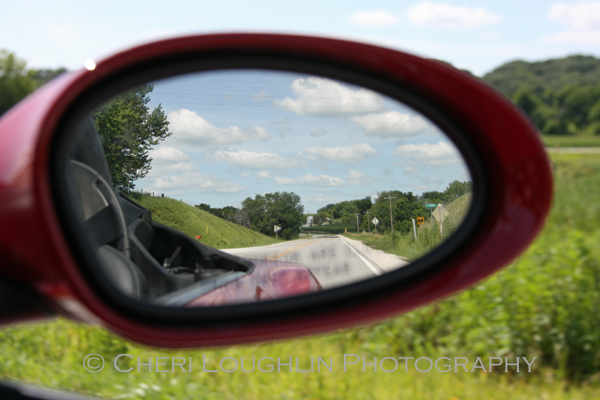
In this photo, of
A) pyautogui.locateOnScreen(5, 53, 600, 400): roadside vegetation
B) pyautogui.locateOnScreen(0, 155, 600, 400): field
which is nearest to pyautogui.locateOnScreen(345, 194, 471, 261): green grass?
pyautogui.locateOnScreen(5, 53, 600, 400): roadside vegetation

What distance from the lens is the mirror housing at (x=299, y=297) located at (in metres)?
1.01

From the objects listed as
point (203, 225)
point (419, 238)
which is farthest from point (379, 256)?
point (203, 225)

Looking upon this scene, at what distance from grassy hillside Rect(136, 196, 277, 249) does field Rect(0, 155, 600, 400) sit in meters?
1.57

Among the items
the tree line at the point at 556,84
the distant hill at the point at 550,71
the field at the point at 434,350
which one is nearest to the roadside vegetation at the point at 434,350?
the field at the point at 434,350

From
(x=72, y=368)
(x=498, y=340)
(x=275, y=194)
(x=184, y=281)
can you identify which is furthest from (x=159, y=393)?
(x=498, y=340)

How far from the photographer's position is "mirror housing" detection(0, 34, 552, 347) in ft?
3.32

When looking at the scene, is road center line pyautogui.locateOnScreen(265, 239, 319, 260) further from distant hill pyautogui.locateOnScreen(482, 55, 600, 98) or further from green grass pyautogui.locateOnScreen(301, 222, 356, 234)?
distant hill pyautogui.locateOnScreen(482, 55, 600, 98)

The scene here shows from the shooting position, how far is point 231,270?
57.1 inches

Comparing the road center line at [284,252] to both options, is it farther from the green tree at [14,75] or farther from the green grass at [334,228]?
the green tree at [14,75]

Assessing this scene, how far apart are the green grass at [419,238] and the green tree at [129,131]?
0.61 metres

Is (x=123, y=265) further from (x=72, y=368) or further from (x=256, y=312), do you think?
(x=72, y=368)

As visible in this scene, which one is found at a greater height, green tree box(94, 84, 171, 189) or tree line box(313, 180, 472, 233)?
green tree box(94, 84, 171, 189)

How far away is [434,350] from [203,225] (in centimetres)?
302

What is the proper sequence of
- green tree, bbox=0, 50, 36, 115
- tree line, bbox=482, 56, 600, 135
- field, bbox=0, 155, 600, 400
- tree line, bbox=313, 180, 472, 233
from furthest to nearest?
green tree, bbox=0, 50, 36, 115, tree line, bbox=482, 56, 600, 135, field, bbox=0, 155, 600, 400, tree line, bbox=313, 180, 472, 233
